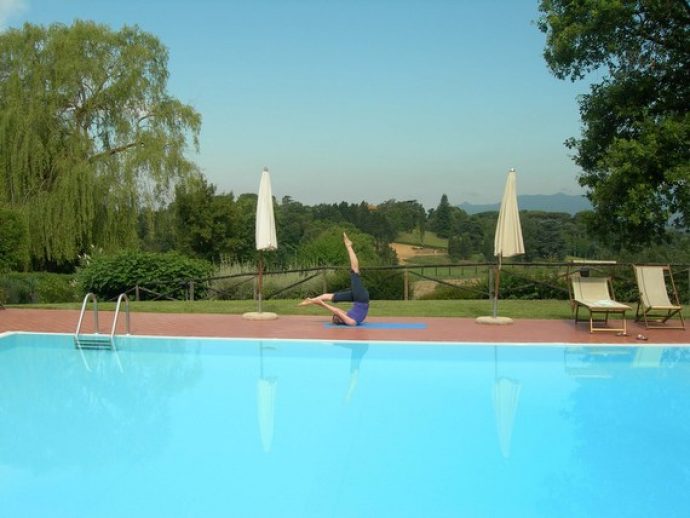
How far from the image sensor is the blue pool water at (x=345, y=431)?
15.5ft

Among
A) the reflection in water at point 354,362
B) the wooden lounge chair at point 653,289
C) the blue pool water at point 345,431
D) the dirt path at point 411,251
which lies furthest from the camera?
the dirt path at point 411,251

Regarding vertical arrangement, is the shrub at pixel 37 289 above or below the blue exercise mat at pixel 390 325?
above

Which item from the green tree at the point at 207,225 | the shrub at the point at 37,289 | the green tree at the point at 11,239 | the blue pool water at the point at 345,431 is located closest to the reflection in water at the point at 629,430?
the blue pool water at the point at 345,431

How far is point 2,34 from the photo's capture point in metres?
23.0

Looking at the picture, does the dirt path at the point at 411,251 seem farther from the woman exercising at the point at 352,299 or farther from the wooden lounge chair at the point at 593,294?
the woman exercising at the point at 352,299

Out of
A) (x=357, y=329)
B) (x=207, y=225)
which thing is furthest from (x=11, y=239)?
(x=207, y=225)

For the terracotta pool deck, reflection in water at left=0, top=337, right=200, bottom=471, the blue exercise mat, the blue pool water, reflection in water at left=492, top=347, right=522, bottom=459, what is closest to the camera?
the blue pool water

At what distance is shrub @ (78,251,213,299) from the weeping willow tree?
5957 mm

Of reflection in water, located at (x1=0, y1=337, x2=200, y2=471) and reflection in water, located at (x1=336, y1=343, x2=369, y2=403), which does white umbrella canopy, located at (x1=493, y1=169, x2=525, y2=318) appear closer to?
reflection in water, located at (x1=336, y1=343, x2=369, y2=403)

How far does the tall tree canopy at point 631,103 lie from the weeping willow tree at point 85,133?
50.1 feet

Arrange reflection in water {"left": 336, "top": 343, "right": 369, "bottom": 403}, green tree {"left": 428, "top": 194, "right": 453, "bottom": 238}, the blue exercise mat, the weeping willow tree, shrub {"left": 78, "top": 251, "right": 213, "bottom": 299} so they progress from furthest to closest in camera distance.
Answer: green tree {"left": 428, "top": 194, "right": 453, "bottom": 238} < the weeping willow tree < shrub {"left": 78, "top": 251, "right": 213, "bottom": 299} < the blue exercise mat < reflection in water {"left": 336, "top": 343, "right": 369, "bottom": 403}

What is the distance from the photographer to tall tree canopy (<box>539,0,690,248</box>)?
12039 millimetres

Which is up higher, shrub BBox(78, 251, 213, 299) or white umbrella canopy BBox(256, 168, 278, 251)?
white umbrella canopy BBox(256, 168, 278, 251)

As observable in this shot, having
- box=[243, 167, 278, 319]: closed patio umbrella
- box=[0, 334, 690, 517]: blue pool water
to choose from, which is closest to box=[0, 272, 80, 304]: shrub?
box=[243, 167, 278, 319]: closed patio umbrella
